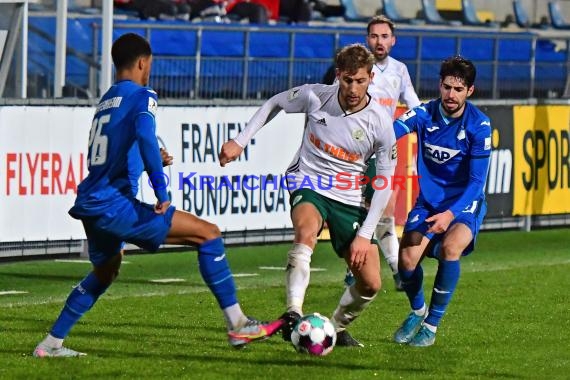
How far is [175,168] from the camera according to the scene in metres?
15.3

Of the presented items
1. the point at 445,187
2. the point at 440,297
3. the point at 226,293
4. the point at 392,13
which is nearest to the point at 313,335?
the point at 226,293

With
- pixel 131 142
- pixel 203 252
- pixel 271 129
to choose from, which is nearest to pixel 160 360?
pixel 203 252

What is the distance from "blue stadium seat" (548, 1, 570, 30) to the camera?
31139 mm

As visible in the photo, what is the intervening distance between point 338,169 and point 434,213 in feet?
3.34

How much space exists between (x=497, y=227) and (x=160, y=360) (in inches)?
402

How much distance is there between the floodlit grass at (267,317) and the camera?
8516 millimetres

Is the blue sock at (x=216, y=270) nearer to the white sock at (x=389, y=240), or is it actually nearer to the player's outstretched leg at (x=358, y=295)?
the player's outstretched leg at (x=358, y=295)

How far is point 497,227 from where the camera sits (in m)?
18.4

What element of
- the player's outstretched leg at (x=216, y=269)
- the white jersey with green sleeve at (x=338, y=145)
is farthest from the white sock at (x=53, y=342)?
the white jersey with green sleeve at (x=338, y=145)

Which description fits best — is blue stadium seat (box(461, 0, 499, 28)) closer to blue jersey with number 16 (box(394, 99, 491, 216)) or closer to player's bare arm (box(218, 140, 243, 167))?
blue jersey with number 16 (box(394, 99, 491, 216))

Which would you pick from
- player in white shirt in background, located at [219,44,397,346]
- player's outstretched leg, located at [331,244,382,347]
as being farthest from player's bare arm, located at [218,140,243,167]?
player's outstretched leg, located at [331,244,382,347]

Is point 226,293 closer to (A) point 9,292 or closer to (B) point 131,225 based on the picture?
(B) point 131,225

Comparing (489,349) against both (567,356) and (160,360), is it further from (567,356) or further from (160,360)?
(160,360)

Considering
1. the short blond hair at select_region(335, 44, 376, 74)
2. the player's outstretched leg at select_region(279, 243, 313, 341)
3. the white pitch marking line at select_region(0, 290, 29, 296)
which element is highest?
the short blond hair at select_region(335, 44, 376, 74)
